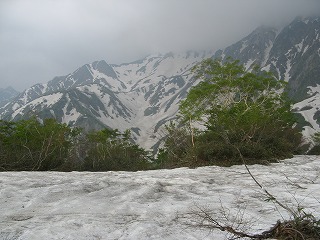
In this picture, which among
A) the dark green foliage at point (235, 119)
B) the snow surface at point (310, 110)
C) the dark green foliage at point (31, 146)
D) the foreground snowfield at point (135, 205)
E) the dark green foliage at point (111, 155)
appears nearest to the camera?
the foreground snowfield at point (135, 205)

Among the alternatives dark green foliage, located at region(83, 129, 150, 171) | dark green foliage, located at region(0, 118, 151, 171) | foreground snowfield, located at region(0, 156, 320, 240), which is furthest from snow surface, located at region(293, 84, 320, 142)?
foreground snowfield, located at region(0, 156, 320, 240)

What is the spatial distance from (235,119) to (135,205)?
13.0 metres

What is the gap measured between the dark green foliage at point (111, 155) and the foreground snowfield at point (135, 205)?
40.7ft

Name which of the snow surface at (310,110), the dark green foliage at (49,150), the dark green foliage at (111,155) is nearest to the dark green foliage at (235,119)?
the dark green foliage at (111,155)

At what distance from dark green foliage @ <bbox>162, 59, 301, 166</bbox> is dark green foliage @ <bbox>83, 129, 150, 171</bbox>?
4.84 metres

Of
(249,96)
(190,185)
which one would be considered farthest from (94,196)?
(249,96)

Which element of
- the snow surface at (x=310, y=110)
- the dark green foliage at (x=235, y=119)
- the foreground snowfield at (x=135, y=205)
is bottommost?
the foreground snowfield at (x=135, y=205)

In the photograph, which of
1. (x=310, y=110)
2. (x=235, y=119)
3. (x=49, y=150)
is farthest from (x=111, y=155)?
(x=310, y=110)

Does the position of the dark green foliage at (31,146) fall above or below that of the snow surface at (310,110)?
below

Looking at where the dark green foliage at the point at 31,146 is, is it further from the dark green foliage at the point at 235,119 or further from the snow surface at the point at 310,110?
the snow surface at the point at 310,110

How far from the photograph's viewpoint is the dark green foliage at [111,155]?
22.3 metres

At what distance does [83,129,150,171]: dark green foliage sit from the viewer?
22.3 meters

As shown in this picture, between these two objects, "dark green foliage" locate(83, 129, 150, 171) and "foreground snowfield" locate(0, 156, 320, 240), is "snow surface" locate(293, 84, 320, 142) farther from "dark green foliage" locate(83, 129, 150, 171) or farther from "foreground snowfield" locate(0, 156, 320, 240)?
"foreground snowfield" locate(0, 156, 320, 240)

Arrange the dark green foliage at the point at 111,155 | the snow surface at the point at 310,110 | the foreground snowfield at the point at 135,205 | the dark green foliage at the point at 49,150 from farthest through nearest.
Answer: the snow surface at the point at 310,110, the dark green foliage at the point at 111,155, the dark green foliage at the point at 49,150, the foreground snowfield at the point at 135,205
